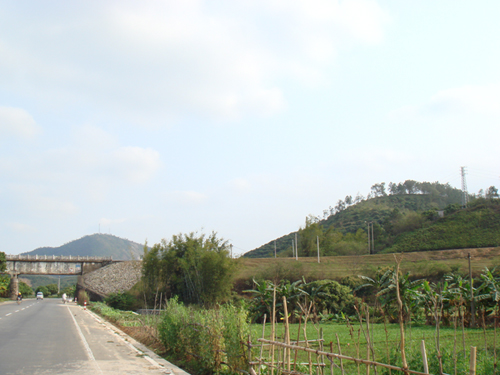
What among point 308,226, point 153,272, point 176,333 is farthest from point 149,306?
point 308,226

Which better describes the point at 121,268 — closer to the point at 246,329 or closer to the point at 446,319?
the point at 446,319

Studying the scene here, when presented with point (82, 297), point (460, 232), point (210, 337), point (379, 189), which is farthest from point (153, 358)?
point (379, 189)

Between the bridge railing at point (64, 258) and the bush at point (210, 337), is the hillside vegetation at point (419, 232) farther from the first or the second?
the bush at point (210, 337)

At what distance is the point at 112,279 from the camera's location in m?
Answer: 55.4

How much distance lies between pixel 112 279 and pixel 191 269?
87.6 feet

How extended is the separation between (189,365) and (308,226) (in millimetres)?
69823

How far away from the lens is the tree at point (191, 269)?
32594 mm

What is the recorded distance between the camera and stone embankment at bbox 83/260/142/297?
5157 cm

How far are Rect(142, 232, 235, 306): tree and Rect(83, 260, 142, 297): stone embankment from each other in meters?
15.7

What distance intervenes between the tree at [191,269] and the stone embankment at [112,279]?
15735 mm

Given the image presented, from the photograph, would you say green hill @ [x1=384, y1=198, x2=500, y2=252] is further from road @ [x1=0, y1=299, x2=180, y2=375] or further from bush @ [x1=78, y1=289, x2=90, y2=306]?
road @ [x1=0, y1=299, x2=180, y2=375]

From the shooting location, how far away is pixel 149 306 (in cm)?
3653

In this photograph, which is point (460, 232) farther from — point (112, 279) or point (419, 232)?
point (112, 279)

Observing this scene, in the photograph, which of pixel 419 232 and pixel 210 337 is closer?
pixel 210 337
